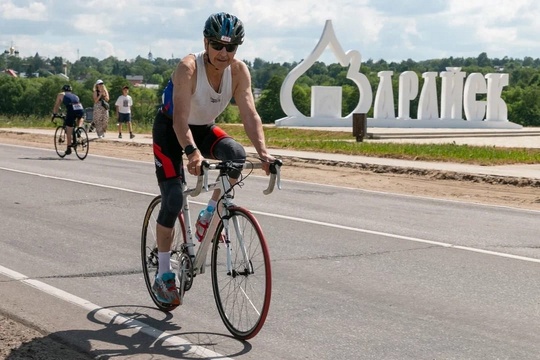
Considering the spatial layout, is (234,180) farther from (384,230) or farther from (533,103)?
(533,103)

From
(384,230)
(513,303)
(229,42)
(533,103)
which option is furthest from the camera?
(533,103)

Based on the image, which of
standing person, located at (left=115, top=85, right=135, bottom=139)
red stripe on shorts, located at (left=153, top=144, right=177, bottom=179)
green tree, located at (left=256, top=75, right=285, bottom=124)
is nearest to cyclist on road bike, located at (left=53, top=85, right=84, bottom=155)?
standing person, located at (left=115, top=85, right=135, bottom=139)

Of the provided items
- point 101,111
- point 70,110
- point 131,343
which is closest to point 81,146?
point 70,110

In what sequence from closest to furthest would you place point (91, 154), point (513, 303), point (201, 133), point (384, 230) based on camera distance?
1. point (201, 133)
2. point (513, 303)
3. point (384, 230)
4. point (91, 154)

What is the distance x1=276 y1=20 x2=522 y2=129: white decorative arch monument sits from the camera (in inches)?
2004

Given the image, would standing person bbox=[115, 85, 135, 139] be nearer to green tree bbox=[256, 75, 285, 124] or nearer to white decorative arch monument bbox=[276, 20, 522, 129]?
white decorative arch monument bbox=[276, 20, 522, 129]

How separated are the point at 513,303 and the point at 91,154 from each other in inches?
761

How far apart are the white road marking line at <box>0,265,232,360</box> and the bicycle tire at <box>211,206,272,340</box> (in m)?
0.29

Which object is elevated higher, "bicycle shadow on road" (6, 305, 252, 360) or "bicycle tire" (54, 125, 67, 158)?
"bicycle tire" (54, 125, 67, 158)

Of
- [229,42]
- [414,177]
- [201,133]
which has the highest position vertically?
[229,42]

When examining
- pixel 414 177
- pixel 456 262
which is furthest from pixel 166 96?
pixel 414 177

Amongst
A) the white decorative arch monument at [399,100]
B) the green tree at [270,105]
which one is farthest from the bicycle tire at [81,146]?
the green tree at [270,105]

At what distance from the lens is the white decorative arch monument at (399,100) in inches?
2004

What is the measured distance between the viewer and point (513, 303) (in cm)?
745
